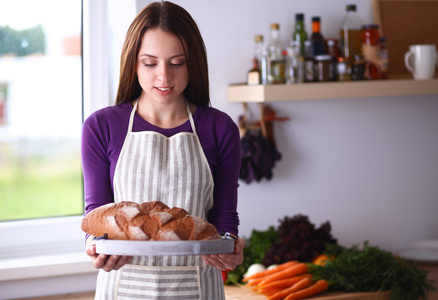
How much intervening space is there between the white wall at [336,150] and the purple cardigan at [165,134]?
1059mm

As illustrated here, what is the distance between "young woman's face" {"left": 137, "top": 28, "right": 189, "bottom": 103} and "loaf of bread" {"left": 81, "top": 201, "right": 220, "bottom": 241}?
0.23m

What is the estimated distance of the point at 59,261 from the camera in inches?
84.3

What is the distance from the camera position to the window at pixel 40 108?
2268mm

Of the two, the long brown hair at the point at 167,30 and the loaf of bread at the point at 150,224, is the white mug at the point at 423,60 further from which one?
the loaf of bread at the point at 150,224

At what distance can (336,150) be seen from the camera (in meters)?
2.53

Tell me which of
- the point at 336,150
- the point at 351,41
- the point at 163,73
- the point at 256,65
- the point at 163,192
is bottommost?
the point at 163,192


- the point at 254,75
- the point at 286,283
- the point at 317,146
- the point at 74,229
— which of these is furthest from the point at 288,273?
the point at 74,229

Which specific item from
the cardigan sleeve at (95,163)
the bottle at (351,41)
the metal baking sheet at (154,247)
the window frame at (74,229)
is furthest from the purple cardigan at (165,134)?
the bottle at (351,41)

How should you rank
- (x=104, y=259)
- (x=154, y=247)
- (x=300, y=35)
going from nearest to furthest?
(x=154, y=247) → (x=104, y=259) → (x=300, y=35)

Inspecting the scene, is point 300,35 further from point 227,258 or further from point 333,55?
point 227,258

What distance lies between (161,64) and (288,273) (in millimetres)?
1149

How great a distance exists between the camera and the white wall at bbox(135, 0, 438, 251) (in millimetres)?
2352

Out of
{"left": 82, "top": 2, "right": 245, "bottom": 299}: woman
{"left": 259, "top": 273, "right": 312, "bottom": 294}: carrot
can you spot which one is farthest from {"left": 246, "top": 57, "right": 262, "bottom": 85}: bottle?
{"left": 82, "top": 2, "right": 245, "bottom": 299}: woman

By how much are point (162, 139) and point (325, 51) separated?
1.29m
